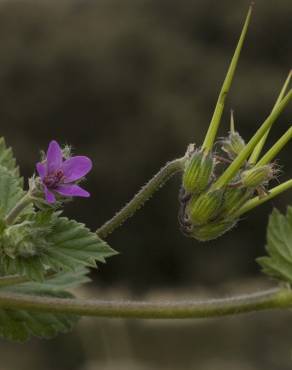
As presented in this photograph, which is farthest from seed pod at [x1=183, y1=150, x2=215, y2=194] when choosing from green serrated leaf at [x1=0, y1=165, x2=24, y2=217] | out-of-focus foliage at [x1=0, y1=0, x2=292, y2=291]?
out-of-focus foliage at [x1=0, y1=0, x2=292, y2=291]

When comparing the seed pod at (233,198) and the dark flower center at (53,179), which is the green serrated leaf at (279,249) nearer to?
the seed pod at (233,198)

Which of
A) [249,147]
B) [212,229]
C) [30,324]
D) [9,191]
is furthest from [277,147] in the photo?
[30,324]

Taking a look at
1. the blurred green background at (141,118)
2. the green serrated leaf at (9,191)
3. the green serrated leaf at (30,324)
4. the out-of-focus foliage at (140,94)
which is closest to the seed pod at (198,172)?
the green serrated leaf at (9,191)

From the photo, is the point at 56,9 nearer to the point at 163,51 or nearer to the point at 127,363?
the point at 163,51

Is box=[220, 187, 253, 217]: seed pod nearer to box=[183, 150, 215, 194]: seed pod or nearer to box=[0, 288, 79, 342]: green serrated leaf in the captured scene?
box=[183, 150, 215, 194]: seed pod

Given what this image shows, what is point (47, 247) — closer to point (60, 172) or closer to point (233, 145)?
point (60, 172)

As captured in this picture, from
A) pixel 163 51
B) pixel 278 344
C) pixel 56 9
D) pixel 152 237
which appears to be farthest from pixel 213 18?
pixel 278 344

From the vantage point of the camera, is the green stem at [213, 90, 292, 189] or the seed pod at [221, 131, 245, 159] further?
the seed pod at [221, 131, 245, 159]
